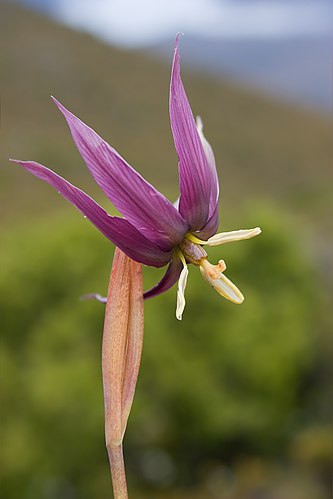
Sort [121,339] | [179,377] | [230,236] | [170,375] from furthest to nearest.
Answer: [179,377] → [170,375] → [230,236] → [121,339]

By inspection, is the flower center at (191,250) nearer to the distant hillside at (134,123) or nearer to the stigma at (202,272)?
the stigma at (202,272)

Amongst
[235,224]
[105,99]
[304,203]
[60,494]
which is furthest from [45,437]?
[105,99]

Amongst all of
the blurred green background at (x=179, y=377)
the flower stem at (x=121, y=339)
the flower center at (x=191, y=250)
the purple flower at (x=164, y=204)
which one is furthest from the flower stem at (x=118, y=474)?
the blurred green background at (x=179, y=377)

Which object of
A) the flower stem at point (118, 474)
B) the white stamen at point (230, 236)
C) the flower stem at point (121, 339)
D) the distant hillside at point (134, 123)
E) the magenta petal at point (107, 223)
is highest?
the magenta petal at point (107, 223)

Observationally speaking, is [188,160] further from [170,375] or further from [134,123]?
[134,123]

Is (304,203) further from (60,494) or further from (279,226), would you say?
(60,494)

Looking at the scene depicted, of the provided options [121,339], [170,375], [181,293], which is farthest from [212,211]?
[170,375]

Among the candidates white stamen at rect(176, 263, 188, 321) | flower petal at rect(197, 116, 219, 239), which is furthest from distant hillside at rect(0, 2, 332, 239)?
white stamen at rect(176, 263, 188, 321)
